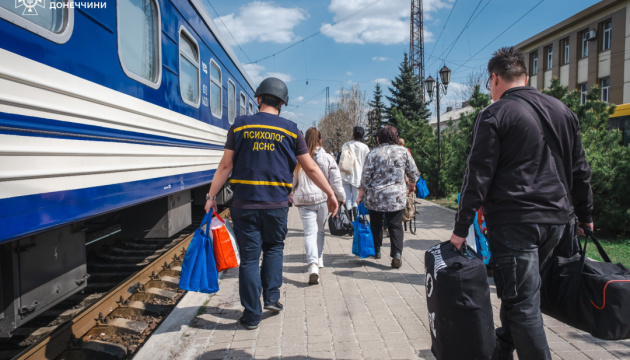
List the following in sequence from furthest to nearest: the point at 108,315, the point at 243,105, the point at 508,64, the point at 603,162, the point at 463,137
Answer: the point at 243,105, the point at 463,137, the point at 603,162, the point at 108,315, the point at 508,64

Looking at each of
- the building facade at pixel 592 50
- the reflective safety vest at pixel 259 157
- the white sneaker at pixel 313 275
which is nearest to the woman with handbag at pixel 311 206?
the white sneaker at pixel 313 275

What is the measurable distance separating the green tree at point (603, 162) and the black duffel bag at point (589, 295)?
17.3 ft

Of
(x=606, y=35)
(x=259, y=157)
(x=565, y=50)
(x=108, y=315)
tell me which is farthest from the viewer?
(x=565, y=50)

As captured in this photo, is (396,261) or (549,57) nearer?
(396,261)

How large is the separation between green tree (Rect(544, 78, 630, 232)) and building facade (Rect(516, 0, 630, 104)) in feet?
49.8

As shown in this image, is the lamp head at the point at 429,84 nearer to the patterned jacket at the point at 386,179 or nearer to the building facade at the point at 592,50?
the building facade at the point at 592,50

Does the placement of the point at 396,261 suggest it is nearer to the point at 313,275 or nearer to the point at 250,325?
the point at 313,275

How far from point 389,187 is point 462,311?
10.7ft

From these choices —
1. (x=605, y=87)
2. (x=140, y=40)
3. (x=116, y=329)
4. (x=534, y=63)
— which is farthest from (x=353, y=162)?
(x=534, y=63)

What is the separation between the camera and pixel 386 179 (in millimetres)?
5453

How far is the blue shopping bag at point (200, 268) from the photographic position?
353 cm

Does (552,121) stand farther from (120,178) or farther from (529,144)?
(120,178)

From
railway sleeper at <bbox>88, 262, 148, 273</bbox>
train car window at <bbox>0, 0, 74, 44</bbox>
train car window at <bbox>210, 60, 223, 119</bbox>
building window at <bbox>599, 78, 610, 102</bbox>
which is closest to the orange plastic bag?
train car window at <bbox>0, 0, 74, 44</bbox>

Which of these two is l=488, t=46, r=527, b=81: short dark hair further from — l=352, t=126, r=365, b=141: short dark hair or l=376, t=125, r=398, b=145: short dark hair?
l=352, t=126, r=365, b=141: short dark hair
